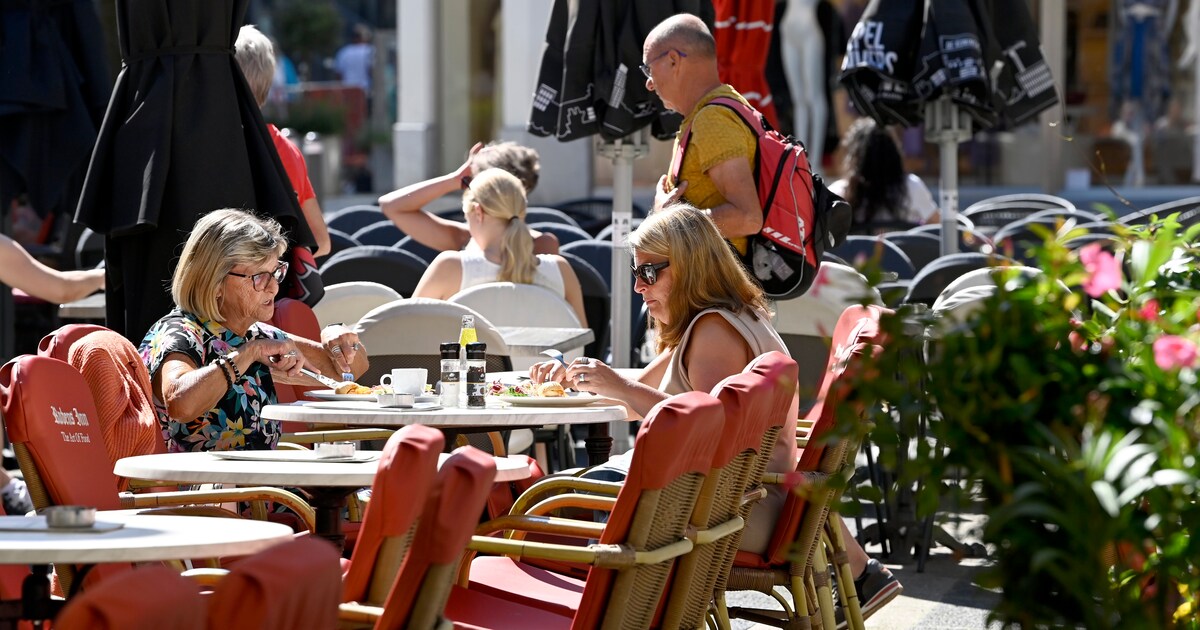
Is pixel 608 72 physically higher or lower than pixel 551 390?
higher

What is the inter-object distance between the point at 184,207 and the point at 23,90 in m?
2.80

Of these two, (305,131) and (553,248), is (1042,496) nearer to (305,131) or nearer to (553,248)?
(553,248)

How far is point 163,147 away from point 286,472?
6.94ft

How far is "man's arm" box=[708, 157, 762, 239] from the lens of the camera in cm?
517

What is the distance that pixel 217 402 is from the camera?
4.05 meters

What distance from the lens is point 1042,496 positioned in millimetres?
1795

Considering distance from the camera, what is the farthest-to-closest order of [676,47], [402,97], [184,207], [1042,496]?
[402,97], [676,47], [184,207], [1042,496]

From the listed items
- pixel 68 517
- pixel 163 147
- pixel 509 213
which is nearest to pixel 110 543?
pixel 68 517

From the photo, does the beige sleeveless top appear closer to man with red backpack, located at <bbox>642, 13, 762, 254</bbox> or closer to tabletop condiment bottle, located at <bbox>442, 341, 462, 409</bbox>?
tabletop condiment bottle, located at <bbox>442, 341, 462, 409</bbox>

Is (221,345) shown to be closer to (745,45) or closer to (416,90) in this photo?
(745,45)

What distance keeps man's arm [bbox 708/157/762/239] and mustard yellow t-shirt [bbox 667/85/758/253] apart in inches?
1.1

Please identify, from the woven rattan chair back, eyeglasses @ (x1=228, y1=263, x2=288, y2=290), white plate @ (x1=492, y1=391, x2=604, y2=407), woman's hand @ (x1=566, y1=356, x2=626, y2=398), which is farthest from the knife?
the woven rattan chair back

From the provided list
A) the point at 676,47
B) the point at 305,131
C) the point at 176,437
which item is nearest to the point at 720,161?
the point at 676,47

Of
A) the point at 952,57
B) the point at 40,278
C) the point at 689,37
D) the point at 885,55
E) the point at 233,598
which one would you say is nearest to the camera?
the point at 233,598
